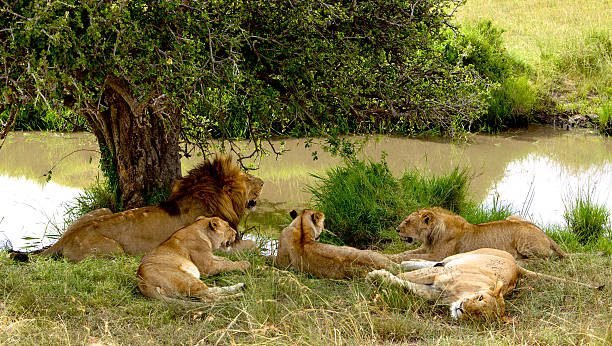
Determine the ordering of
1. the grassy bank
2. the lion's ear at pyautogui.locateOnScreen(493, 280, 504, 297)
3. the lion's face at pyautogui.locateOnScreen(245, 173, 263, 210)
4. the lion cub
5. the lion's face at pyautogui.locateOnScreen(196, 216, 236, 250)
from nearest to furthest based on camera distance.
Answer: the lion's ear at pyautogui.locateOnScreen(493, 280, 504, 297) → the lion cub → the lion's face at pyautogui.locateOnScreen(196, 216, 236, 250) → the lion's face at pyautogui.locateOnScreen(245, 173, 263, 210) → the grassy bank

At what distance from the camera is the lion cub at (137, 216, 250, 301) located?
6.25m

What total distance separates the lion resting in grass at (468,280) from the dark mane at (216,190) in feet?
5.91

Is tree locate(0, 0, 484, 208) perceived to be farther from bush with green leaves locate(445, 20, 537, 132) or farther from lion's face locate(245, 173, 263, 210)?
bush with green leaves locate(445, 20, 537, 132)

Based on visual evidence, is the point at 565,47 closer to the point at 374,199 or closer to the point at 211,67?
the point at 374,199

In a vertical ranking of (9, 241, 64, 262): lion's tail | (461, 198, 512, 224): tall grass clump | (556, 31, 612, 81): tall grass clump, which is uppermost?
(556, 31, 612, 81): tall grass clump

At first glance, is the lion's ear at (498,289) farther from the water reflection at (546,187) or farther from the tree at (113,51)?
the water reflection at (546,187)

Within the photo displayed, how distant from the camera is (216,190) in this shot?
7914mm

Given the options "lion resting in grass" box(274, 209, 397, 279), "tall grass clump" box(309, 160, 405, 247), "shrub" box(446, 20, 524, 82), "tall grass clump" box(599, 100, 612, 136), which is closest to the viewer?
"lion resting in grass" box(274, 209, 397, 279)

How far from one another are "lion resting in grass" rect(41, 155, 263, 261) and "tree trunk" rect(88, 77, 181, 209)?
2.31ft

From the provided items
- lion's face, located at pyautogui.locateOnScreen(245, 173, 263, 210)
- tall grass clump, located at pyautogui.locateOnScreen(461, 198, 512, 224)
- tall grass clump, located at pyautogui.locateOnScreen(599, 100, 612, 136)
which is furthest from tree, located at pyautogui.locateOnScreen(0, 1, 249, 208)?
tall grass clump, located at pyautogui.locateOnScreen(599, 100, 612, 136)

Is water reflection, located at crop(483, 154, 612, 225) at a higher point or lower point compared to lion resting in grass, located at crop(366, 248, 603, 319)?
lower

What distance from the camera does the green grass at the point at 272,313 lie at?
5.38 metres

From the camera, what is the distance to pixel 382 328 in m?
5.69

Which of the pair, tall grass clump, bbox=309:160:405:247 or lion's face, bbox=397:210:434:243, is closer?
lion's face, bbox=397:210:434:243
